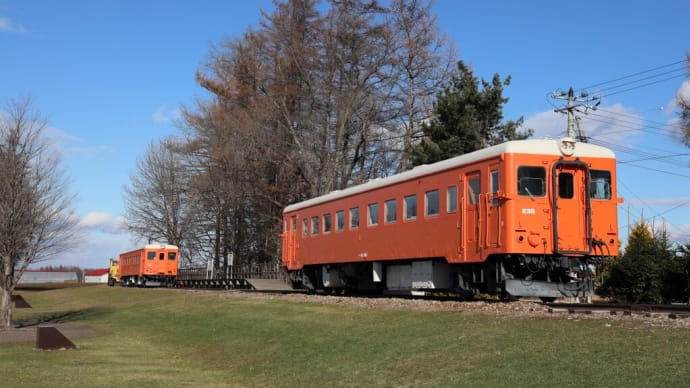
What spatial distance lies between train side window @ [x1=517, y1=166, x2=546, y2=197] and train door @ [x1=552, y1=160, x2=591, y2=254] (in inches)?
8.9

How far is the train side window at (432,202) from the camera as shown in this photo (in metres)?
17.1

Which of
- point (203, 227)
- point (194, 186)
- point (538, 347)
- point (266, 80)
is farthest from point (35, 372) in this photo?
point (203, 227)

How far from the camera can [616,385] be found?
7.82 m

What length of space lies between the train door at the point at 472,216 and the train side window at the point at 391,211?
3.43m

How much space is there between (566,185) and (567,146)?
0.82 metres

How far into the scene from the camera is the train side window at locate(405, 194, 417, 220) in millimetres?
18031

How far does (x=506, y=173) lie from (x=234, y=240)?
A: 108ft

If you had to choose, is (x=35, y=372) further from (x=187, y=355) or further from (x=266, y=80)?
(x=266, y=80)

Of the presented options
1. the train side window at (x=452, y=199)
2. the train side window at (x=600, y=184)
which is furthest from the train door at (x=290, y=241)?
the train side window at (x=600, y=184)

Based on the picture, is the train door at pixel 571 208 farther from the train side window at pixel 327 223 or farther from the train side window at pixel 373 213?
the train side window at pixel 327 223

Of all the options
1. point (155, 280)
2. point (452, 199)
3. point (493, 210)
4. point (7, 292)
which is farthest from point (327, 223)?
point (155, 280)

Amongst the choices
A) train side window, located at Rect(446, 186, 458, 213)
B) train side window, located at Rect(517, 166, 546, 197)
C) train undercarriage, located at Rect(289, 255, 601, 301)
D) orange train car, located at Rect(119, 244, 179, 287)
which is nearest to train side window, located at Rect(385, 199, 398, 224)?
train undercarriage, located at Rect(289, 255, 601, 301)

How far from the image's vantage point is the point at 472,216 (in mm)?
15648

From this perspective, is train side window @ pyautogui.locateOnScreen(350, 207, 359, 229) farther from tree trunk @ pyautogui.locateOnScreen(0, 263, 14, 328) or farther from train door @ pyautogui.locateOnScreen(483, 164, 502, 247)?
tree trunk @ pyautogui.locateOnScreen(0, 263, 14, 328)
